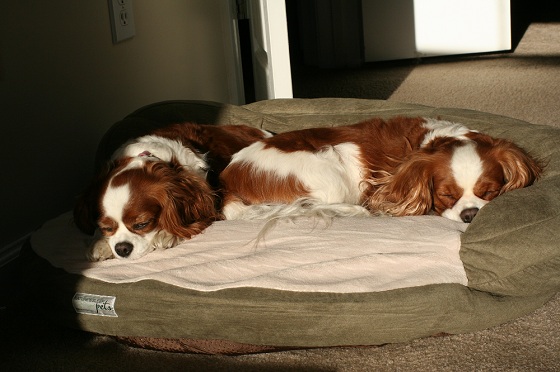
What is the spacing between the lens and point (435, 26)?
19.5 feet

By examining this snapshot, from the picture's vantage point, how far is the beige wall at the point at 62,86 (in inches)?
106

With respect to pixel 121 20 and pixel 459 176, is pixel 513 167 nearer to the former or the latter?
pixel 459 176

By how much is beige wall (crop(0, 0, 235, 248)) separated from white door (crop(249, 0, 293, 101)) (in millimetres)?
466

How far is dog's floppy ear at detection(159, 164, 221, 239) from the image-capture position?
97.0 inches

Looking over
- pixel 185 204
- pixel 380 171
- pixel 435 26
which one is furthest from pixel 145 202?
pixel 435 26

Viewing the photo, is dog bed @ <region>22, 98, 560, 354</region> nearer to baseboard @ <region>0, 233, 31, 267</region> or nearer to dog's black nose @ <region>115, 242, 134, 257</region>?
dog's black nose @ <region>115, 242, 134, 257</region>

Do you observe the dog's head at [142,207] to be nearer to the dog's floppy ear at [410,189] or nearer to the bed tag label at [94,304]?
the bed tag label at [94,304]

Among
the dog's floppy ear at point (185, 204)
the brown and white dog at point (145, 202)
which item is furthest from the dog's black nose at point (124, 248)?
the dog's floppy ear at point (185, 204)

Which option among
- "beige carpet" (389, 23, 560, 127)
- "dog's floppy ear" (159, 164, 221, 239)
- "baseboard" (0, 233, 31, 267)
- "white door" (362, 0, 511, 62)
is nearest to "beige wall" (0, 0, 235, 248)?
"baseboard" (0, 233, 31, 267)

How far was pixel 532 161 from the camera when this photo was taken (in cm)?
257

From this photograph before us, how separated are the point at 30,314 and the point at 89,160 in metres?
0.84

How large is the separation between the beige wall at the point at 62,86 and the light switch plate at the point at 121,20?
39mm

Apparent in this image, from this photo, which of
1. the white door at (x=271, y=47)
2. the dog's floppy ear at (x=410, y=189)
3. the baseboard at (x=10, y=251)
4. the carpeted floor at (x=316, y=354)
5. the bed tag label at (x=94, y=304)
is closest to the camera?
the carpeted floor at (x=316, y=354)

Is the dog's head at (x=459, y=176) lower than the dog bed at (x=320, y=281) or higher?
higher
